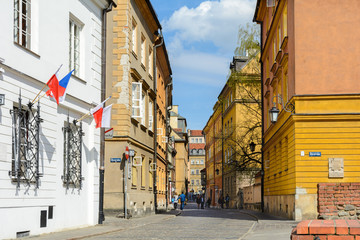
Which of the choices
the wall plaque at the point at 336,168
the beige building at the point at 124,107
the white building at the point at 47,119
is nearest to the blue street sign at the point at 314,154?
the wall plaque at the point at 336,168

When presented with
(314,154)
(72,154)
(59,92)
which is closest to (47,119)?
(59,92)

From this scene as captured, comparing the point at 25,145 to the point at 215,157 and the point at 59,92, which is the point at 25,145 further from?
the point at 215,157

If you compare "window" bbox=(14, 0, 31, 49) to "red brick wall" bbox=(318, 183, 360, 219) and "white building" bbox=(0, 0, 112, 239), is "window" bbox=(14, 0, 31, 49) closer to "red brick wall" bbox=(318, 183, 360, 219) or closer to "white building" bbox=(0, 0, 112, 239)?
"white building" bbox=(0, 0, 112, 239)

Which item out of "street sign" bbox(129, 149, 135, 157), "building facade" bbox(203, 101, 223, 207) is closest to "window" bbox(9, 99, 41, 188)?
"street sign" bbox(129, 149, 135, 157)

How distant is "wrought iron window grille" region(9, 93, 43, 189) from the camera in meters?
13.5

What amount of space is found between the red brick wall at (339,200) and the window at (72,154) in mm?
9487

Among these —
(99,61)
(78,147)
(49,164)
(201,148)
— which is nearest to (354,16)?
(99,61)

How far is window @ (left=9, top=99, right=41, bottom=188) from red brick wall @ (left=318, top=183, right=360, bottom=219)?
1179 centimetres

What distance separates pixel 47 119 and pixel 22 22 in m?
2.66

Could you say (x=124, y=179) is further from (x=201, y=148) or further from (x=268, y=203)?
(x=201, y=148)

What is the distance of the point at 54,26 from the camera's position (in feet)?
52.6

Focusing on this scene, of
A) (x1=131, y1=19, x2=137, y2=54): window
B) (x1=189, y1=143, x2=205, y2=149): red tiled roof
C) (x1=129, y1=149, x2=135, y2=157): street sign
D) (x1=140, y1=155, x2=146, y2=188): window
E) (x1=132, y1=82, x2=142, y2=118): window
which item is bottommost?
(x1=140, y1=155, x2=146, y2=188): window

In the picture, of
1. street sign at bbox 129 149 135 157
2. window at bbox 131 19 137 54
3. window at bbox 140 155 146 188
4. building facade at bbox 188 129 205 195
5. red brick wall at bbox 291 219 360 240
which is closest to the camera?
red brick wall at bbox 291 219 360 240

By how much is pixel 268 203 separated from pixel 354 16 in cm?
1425
